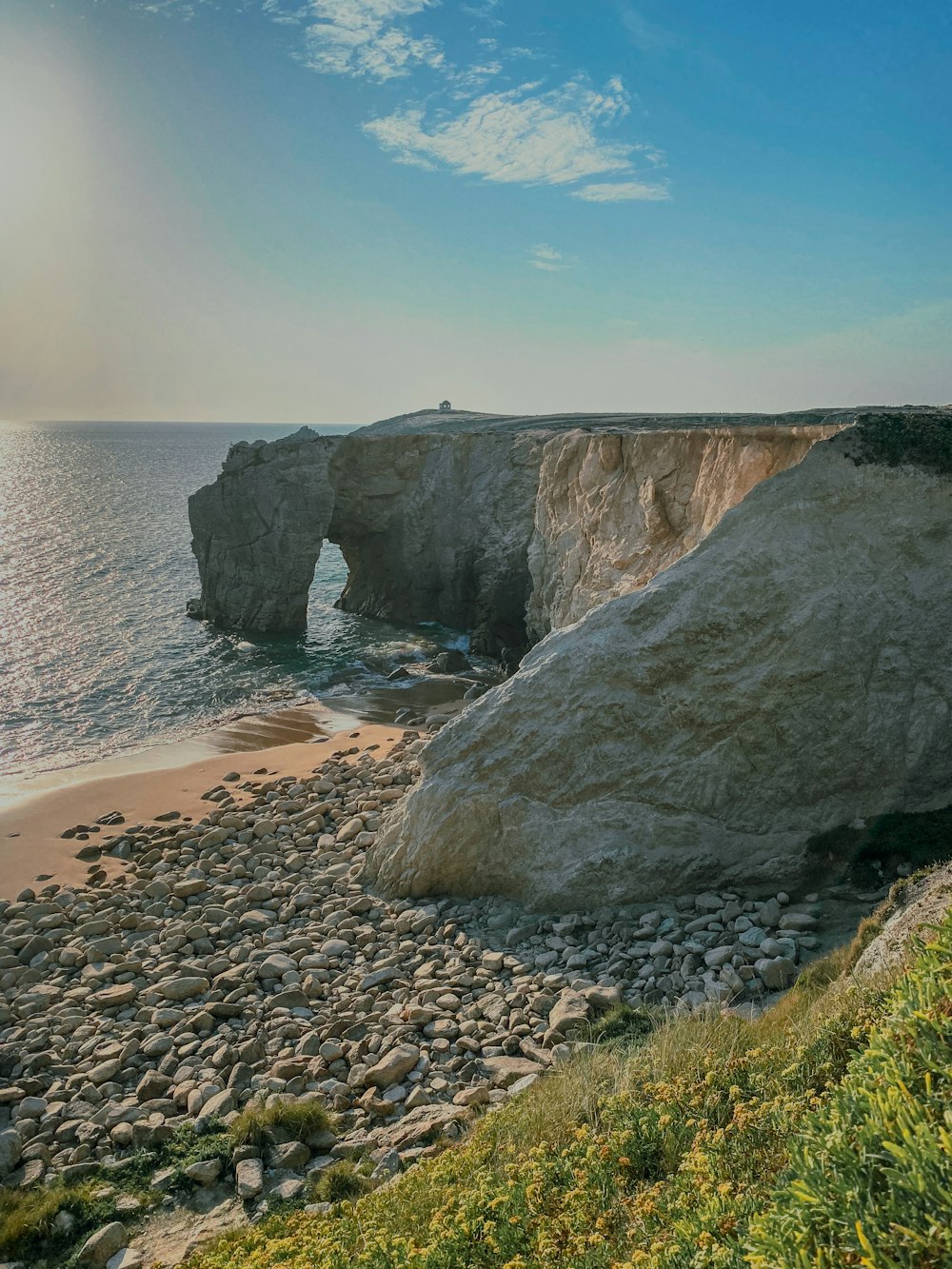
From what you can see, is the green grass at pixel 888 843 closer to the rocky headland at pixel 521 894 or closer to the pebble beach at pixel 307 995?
the rocky headland at pixel 521 894

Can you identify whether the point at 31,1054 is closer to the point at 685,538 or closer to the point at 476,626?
the point at 685,538

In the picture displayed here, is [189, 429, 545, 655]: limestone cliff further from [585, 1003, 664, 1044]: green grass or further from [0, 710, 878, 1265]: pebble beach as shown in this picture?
[585, 1003, 664, 1044]: green grass

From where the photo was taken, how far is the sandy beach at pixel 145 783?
61.3ft

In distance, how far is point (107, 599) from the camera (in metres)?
48.2

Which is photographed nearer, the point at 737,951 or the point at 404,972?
the point at 737,951

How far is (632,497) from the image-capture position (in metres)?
22.7

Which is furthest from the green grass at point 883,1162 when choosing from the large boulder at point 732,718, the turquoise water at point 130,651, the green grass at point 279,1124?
the turquoise water at point 130,651

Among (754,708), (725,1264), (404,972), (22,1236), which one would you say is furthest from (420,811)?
(725,1264)

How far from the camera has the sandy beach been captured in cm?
1867

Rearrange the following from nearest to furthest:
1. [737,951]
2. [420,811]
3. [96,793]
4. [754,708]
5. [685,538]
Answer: [737,951]
[754,708]
[420,811]
[685,538]
[96,793]

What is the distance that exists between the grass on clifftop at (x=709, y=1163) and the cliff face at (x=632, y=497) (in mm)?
10654

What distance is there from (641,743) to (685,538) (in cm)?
728

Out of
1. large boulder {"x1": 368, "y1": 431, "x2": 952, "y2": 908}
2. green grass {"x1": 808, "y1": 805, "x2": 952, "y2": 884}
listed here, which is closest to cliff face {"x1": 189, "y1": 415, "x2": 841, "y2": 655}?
large boulder {"x1": 368, "y1": 431, "x2": 952, "y2": 908}

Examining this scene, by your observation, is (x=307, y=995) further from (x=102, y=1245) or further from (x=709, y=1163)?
(x=709, y=1163)
